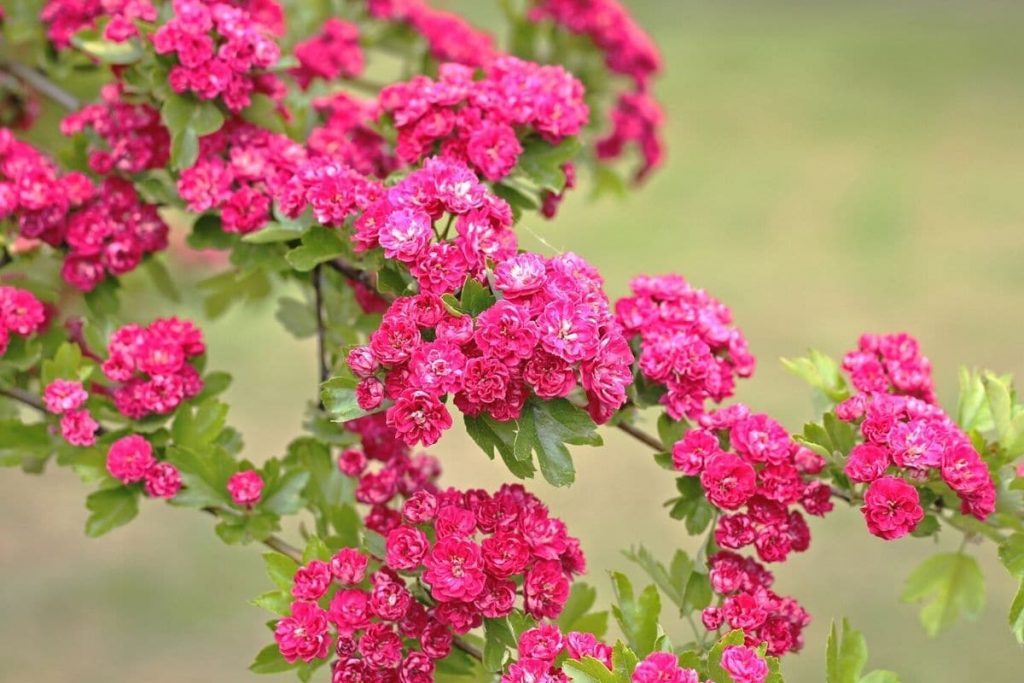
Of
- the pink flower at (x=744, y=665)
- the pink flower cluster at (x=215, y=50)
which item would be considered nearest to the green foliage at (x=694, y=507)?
the pink flower at (x=744, y=665)

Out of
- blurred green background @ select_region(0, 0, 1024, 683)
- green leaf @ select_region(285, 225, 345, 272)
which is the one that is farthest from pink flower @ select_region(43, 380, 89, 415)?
blurred green background @ select_region(0, 0, 1024, 683)

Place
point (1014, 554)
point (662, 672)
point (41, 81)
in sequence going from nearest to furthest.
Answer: point (662, 672) → point (1014, 554) → point (41, 81)

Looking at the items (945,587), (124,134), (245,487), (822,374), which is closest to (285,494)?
(245,487)

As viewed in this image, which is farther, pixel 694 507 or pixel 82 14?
pixel 82 14

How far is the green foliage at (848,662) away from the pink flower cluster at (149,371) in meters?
0.87

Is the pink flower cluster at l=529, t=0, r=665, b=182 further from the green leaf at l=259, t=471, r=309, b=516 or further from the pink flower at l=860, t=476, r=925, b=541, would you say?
the pink flower at l=860, t=476, r=925, b=541

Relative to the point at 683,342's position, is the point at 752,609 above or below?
below

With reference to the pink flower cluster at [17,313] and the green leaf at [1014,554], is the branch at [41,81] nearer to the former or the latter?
the pink flower cluster at [17,313]

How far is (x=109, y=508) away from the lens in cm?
154

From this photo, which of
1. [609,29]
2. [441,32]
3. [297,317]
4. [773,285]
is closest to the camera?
[297,317]

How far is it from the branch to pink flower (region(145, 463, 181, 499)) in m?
0.81

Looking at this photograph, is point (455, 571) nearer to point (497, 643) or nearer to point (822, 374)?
point (497, 643)

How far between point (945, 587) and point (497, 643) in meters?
0.65

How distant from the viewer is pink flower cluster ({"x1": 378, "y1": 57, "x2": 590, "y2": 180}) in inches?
61.5
